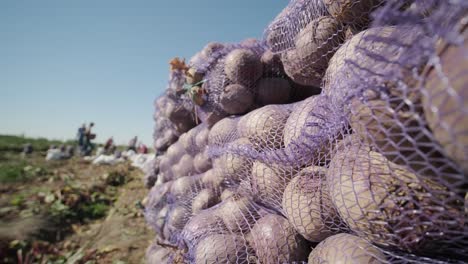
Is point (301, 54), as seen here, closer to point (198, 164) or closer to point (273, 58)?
point (273, 58)

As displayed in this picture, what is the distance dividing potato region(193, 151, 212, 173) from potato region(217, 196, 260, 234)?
0.77 meters

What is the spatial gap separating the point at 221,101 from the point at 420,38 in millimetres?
1707

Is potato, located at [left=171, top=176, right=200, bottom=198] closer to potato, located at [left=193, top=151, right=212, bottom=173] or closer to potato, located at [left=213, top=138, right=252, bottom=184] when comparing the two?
potato, located at [left=193, top=151, right=212, bottom=173]

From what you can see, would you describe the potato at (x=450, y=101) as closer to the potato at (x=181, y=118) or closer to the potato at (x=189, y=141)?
the potato at (x=189, y=141)

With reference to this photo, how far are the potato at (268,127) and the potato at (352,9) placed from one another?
0.64m

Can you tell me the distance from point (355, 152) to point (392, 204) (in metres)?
0.25

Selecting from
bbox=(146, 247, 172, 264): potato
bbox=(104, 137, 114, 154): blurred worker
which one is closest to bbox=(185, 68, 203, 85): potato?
bbox=(146, 247, 172, 264): potato

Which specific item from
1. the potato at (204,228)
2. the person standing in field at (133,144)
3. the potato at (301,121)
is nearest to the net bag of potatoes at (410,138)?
the potato at (301,121)

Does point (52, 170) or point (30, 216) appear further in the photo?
point (52, 170)

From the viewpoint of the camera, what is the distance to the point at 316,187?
4.62 feet

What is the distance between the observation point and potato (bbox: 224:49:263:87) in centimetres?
232

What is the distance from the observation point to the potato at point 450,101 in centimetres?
66

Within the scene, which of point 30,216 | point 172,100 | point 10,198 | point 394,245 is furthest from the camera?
point 10,198

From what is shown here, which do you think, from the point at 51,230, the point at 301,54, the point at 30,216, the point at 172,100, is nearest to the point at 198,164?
the point at 172,100
